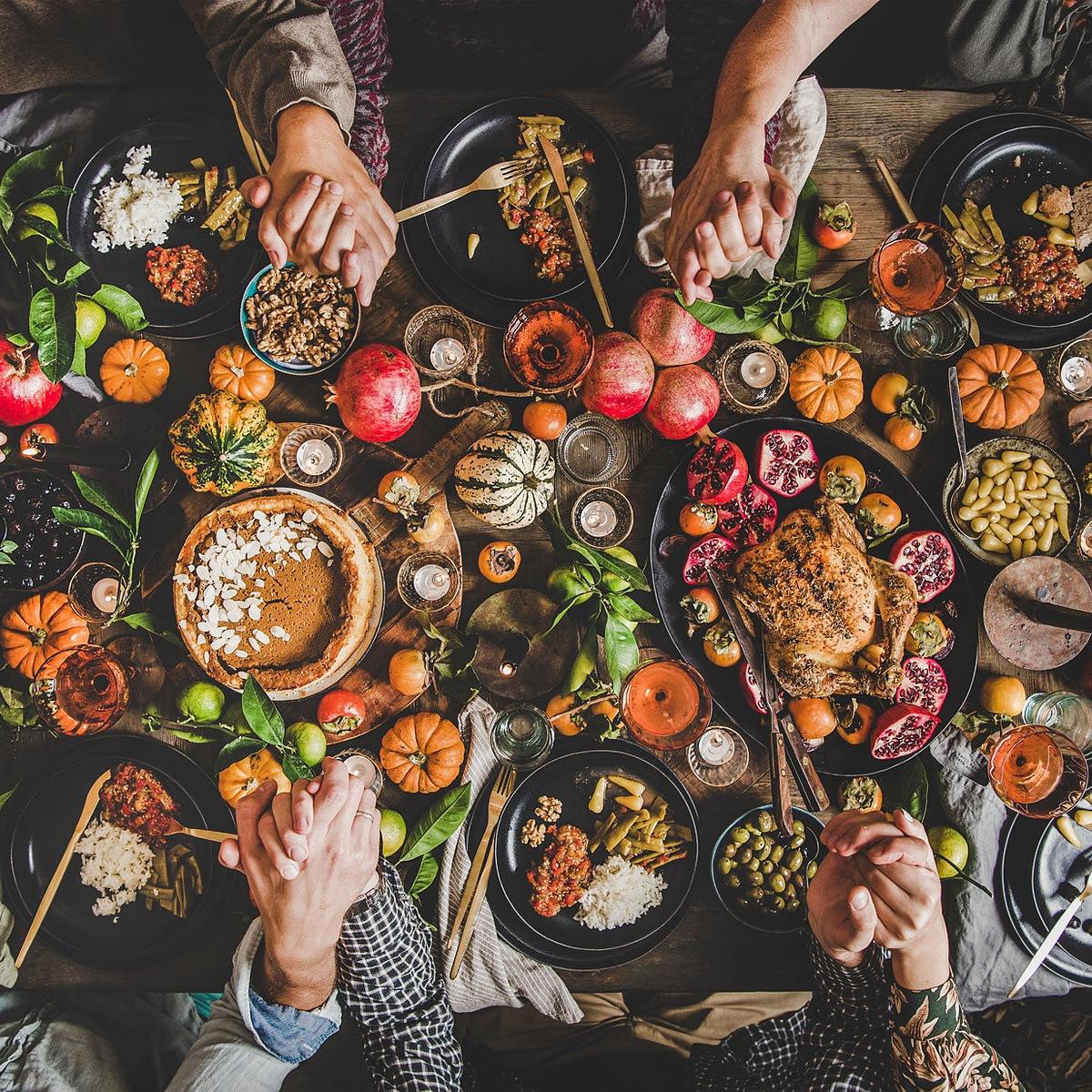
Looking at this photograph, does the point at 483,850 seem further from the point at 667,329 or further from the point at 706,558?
the point at 667,329

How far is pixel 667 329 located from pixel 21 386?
1761mm

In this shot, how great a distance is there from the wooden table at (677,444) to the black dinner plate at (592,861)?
2.7 inches

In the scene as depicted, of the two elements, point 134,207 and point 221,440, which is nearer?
point 221,440

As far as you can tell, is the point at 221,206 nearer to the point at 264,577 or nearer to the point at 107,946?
the point at 264,577

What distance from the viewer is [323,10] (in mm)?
1824

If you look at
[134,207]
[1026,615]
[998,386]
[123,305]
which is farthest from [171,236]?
[1026,615]

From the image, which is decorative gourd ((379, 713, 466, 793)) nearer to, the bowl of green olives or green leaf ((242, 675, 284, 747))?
green leaf ((242, 675, 284, 747))

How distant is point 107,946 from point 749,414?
2.30m

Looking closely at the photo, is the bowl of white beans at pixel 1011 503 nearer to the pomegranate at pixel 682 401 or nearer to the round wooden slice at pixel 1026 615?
the round wooden slice at pixel 1026 615

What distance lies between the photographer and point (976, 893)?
2.08 m

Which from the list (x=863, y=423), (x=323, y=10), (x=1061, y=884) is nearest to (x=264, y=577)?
(x=323, y=10)

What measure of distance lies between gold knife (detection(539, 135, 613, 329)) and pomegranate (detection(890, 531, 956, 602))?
101cm

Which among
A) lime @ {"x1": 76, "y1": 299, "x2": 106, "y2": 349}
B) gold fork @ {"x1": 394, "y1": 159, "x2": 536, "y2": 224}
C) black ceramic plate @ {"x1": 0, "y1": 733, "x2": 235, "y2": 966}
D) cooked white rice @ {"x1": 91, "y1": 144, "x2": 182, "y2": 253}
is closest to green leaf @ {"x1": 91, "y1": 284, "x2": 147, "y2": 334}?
lime @ {"x1": 76, "y1": 299, "x2": 106, "y2": 349}

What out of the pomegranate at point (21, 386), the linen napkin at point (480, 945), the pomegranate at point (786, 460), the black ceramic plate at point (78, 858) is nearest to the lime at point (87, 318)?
the pomegranate at point (21, 386)
